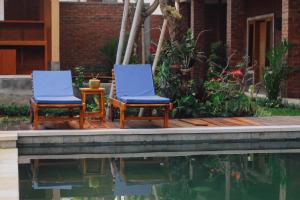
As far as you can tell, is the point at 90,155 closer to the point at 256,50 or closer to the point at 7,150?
the point at 7,150

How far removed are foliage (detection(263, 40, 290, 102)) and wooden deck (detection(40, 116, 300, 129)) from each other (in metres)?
2.46

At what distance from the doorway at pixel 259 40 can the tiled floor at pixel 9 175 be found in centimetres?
1094

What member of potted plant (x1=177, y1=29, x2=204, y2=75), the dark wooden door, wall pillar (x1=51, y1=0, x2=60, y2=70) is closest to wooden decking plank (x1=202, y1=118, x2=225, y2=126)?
potted plant (x1=177, y1=29, x2=204, y2=75)

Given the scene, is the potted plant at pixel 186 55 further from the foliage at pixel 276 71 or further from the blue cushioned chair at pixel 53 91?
the foliage at pixel 276 71

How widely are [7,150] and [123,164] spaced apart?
1533 mm

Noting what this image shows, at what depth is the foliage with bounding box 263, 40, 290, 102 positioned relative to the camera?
12.8 meters

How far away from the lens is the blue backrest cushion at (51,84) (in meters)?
9.91

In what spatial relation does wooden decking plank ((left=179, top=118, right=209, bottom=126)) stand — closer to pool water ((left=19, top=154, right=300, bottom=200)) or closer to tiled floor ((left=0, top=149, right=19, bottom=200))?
Result: pool water ((left=19, top=154, right=300, bottom=200))

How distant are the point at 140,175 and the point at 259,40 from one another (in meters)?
11.5

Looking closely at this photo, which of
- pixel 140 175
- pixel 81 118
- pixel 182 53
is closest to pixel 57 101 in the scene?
pixel 81 118

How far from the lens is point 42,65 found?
17.3 metres

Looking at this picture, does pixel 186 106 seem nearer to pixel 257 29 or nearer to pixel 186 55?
pixel 186 55

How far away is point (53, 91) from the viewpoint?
392 inches

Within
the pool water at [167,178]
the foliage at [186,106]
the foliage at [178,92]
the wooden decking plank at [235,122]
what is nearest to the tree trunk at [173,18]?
the foliage at [178,92]
